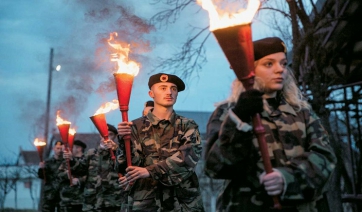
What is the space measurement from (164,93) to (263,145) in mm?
3329

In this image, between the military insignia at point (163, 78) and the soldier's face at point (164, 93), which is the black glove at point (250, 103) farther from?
the military insignia at point (163, 78)

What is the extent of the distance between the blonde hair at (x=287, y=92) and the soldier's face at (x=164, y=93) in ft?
8.93

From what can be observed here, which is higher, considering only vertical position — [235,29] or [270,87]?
[235,29]

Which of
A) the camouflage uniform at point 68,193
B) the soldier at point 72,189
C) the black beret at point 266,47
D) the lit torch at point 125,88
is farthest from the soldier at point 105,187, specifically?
the black beret at point 266,47

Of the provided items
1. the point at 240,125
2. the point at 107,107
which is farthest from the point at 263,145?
the point at 107,107

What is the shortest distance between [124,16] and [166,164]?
17.8 feet

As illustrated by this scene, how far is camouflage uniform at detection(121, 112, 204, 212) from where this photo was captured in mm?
5648

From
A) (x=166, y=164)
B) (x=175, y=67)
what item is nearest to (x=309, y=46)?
(x=175, y=67)

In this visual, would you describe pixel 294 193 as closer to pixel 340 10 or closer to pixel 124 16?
pixel 340 10

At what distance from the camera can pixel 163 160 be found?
5703 millimetres

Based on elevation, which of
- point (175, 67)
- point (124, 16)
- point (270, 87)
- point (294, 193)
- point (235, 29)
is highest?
point (124, 16)

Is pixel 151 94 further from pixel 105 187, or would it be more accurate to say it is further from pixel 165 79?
pixel 105 187

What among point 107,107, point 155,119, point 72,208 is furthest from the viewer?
point 72,208

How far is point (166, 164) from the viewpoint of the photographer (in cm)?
561
